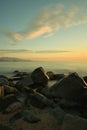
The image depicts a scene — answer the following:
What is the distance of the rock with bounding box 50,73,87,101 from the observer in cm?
1791

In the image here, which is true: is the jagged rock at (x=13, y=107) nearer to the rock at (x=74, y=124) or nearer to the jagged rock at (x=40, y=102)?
the jagged rock at (x=40, y=102)

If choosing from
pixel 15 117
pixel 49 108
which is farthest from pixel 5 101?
pixel 49 108

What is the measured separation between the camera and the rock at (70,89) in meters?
17.9

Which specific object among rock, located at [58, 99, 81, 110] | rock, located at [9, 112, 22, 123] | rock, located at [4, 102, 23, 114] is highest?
rock, located at [4, 102, 23, 114]

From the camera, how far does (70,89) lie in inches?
725

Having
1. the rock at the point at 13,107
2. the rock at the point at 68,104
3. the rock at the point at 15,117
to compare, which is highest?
the rock at the point at 13,107

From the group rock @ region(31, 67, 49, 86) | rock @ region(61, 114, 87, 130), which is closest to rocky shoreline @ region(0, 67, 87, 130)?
rock @ region(61, 114, 87, 130)

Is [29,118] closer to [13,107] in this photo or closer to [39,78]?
[13,107]

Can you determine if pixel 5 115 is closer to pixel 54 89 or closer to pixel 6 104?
pixel 6 104

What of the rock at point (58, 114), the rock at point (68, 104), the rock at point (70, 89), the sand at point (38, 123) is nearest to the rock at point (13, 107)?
the sand at point (38, 123)

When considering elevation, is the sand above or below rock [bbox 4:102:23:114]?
below

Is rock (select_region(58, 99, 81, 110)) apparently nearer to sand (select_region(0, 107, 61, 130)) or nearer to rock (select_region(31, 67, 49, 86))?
sand (select_region(0, 107, 61, 130))

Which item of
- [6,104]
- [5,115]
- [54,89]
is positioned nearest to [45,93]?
[54,89]

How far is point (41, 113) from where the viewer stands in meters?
14.9
